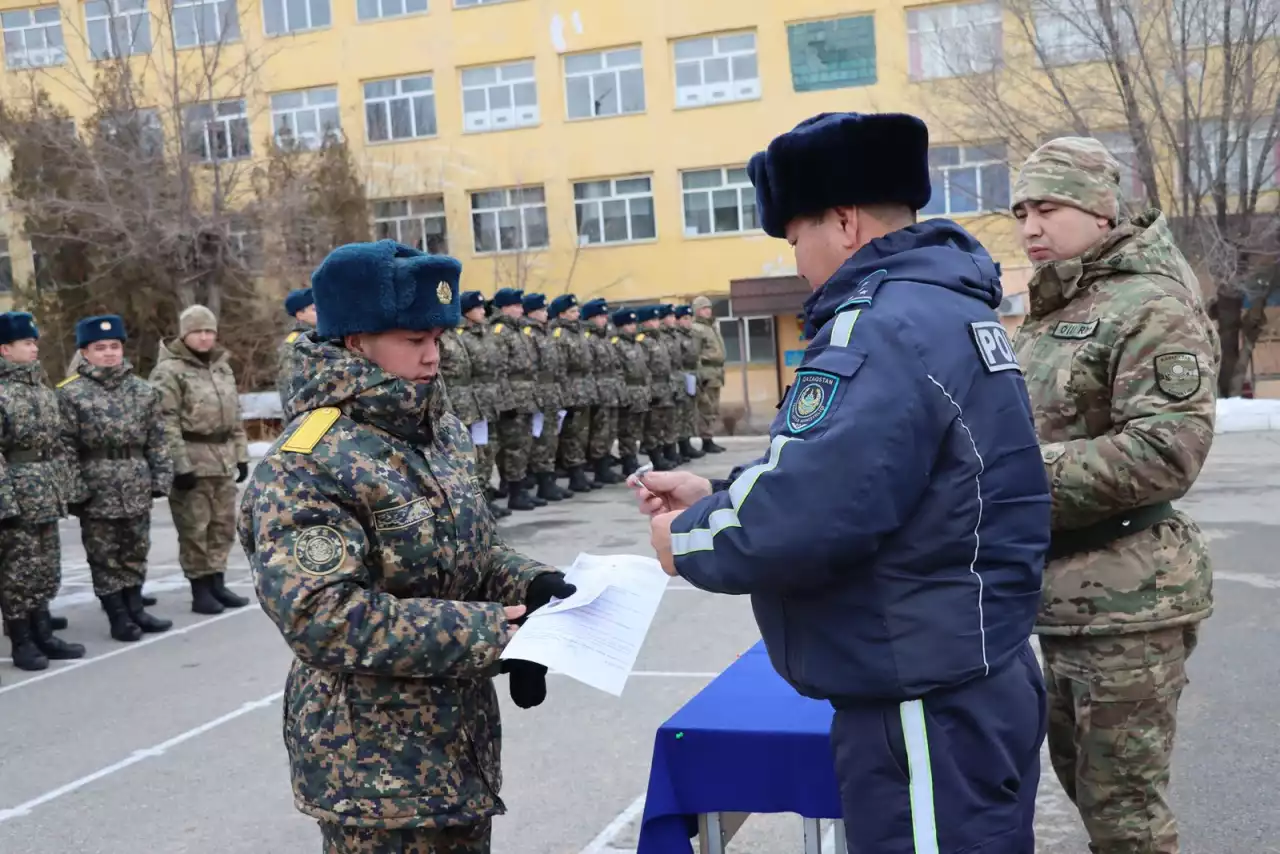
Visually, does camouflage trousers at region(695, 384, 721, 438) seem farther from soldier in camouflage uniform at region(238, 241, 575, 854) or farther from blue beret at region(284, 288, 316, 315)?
soldier in camouflage uniform at region(238, 241, 575, 854)

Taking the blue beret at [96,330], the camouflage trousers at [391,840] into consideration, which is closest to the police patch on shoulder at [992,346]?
the camouflage trousers at [391,840]

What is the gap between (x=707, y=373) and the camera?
1758 cm

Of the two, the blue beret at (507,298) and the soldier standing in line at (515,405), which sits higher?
the blue beret at (507,298)

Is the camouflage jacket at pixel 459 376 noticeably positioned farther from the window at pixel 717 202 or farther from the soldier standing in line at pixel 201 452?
the window at pixel 717 202

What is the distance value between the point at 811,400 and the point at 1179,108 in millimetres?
19512

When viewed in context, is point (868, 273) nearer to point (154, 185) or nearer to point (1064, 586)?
point (1064, 586)

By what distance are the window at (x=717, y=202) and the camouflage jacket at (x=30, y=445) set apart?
2030 centimetres

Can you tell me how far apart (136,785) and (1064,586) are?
12.8 ft

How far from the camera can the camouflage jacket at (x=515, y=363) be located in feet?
38.6

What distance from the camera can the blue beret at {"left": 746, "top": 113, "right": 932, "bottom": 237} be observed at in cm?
210

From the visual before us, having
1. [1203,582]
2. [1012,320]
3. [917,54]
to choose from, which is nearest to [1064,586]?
[1203,582]

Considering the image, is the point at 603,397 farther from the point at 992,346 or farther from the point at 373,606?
the point at 992,346

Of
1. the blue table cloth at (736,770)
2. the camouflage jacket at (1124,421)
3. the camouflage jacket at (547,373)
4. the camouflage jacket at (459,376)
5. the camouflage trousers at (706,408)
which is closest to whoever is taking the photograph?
the blue table cloth at (736,770)

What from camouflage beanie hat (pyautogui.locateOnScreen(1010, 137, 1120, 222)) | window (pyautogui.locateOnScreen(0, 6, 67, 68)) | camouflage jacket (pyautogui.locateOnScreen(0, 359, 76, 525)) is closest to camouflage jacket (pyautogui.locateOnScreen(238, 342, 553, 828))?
camouflage beanie hat (pyautogui.locateOnScreen(1010, 137, 1120, 222))
